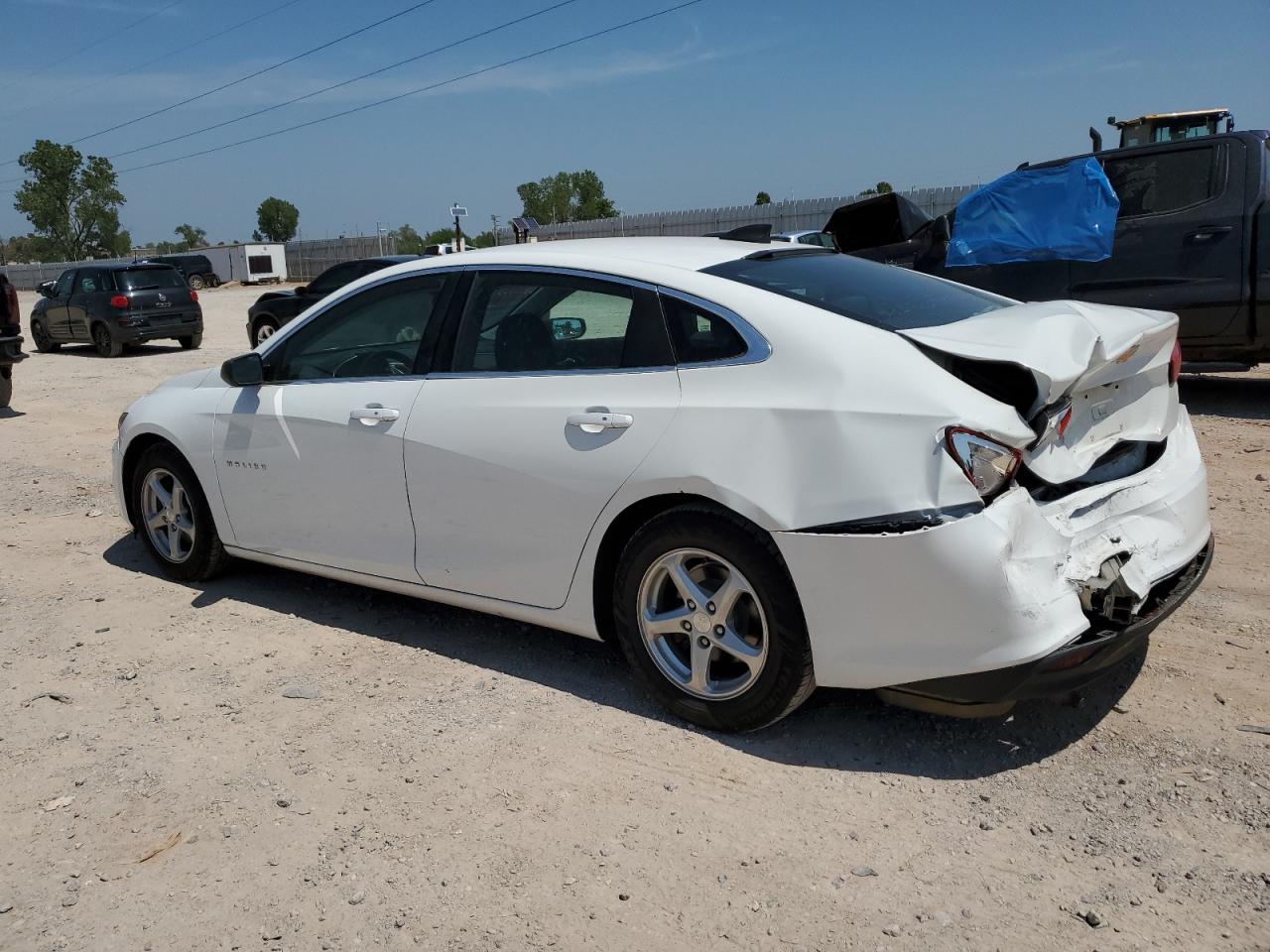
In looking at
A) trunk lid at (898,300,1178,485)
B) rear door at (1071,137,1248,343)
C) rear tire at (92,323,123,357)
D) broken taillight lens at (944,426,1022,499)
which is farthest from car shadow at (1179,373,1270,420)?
rear tire at (92,323,123,357)

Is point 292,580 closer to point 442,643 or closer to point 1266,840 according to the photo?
point 442,643

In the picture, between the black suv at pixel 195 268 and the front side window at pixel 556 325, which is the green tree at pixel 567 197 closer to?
the black suv at pixel 195 268

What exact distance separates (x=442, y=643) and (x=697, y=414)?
1.74 metres

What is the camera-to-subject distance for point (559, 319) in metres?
3.95

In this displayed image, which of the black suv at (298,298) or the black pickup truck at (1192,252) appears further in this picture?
the black suv at (298,298)

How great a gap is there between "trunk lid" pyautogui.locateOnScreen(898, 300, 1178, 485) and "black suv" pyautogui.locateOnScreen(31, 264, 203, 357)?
18.0 metres

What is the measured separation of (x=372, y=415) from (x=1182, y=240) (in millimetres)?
6567

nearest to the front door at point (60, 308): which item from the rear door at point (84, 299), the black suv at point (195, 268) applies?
the rear door at point (84, 299)

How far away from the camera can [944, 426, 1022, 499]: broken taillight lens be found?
9.75ft

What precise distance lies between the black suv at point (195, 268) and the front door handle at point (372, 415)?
1862 inches

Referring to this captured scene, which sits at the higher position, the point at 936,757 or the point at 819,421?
the point at 819,421

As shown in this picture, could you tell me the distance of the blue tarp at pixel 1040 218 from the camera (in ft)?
27.6

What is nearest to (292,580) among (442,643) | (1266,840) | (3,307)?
(442,643)

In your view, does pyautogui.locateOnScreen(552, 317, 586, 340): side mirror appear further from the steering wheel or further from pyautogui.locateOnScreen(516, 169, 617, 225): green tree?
pyautogui.locateOnScreen(516, 169, 617, 225): green tree
